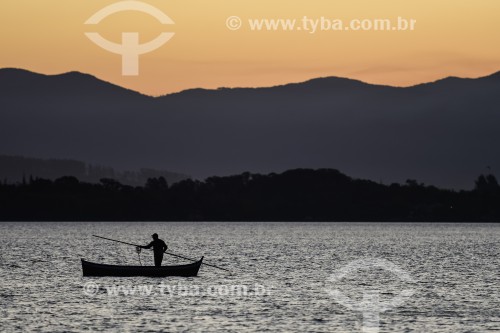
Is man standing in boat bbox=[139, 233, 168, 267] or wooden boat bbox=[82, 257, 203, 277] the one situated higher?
man standing in boat bbox=[139, 233, 168, 267]

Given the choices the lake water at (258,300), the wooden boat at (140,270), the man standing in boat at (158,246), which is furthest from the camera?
the wooden boat at (140,270)

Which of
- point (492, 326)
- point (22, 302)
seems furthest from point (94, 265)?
point (492, 326)

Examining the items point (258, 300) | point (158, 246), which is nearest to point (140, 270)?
point (158, 246)

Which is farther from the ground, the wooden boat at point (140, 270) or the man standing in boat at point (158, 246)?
the man standing in boat at point (158, 246)

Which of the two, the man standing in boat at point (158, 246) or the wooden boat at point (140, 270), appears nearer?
the man standing in boat at point (158, 246)

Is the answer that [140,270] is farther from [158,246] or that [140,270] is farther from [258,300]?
[258,300]

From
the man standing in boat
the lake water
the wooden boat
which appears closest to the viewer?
the lake water

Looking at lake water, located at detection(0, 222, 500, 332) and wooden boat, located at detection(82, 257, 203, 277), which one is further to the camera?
wooden boat, located at detection(82, 257, 203, 277)

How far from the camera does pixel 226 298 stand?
72.7 m

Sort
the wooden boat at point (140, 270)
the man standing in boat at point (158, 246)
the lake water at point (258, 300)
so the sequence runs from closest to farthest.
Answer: the lake water at point (258, 300) < the man standing in boat at point (158, 246) < the wooden boat at point (140, 270)

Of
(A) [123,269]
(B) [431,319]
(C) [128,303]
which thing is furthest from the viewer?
(A) [123,269]

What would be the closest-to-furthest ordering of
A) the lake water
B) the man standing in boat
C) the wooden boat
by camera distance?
the lake water → the man standing in boat → the wooden boat

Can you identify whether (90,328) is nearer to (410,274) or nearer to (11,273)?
(11,273)

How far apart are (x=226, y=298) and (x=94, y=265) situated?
52.6ft
